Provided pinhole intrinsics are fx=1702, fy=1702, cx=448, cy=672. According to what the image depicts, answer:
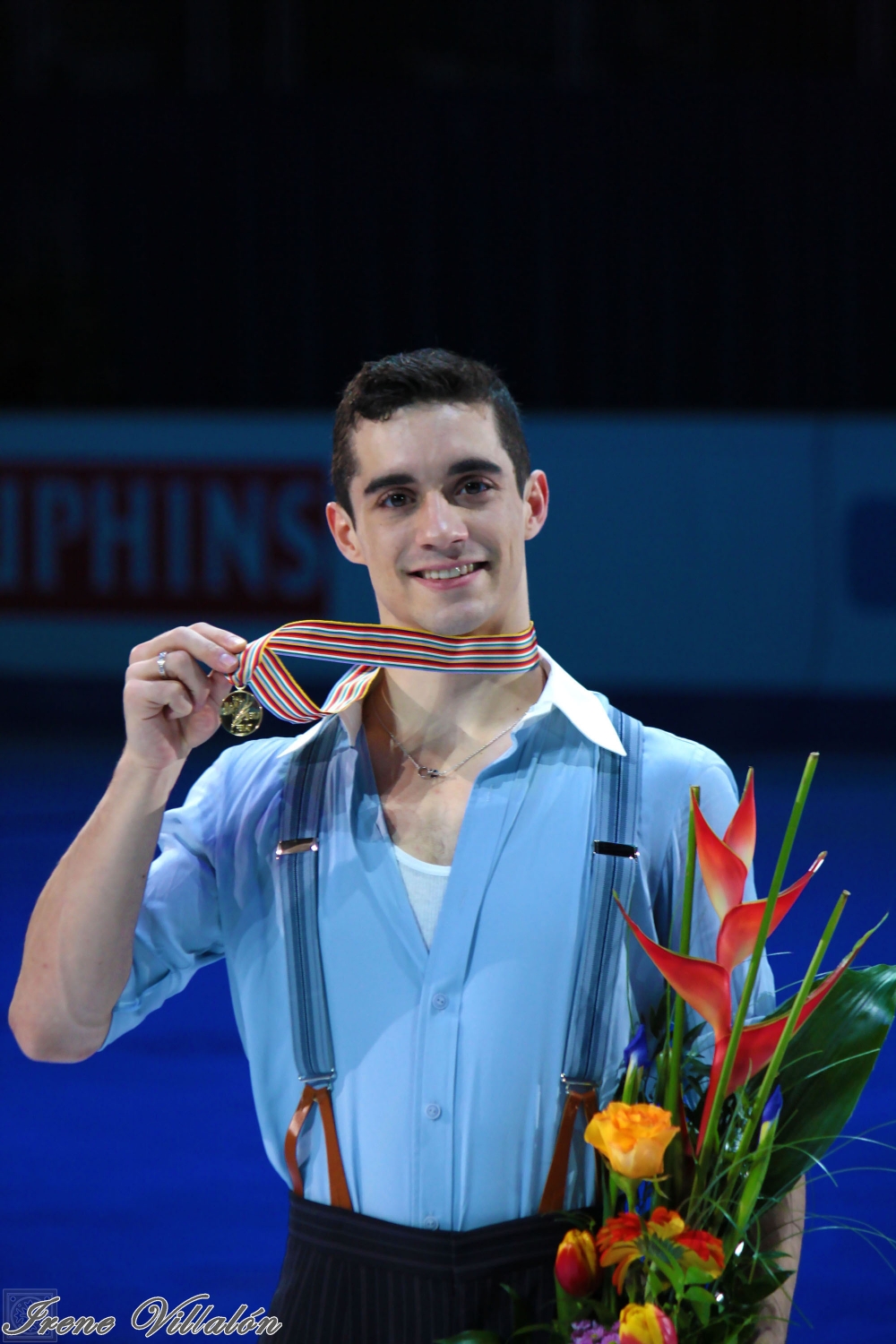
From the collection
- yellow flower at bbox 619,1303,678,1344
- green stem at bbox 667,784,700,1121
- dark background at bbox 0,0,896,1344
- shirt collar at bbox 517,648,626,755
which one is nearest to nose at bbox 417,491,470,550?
shirt collar at bbox 517,648,626,755

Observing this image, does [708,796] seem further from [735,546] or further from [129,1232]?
[735,546]

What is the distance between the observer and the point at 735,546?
9531 millimetres

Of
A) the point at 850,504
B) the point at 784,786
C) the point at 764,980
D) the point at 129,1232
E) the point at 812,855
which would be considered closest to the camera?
the point at 764,980

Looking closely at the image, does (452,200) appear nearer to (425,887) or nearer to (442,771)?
(442,771)

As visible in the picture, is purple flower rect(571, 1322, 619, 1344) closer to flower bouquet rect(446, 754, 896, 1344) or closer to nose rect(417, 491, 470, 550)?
flower bouquet rect(446, 754, 896, 1344)

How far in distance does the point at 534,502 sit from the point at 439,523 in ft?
0.78

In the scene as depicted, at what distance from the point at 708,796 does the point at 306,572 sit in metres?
8.09

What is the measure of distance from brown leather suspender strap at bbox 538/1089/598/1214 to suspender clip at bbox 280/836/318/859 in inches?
15.7

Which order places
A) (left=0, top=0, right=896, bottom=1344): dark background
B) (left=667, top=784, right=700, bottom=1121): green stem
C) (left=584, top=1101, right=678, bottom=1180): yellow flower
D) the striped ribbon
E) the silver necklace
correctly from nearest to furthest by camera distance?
(left=584, top=1101, right=678, bottom=1180): yellow flower, (left=667, top=784, right=700, bottom=1121): green stem, the striped ribbon, the silver necklace, (left=0, top=0, right=896, bottom=1344): dark background

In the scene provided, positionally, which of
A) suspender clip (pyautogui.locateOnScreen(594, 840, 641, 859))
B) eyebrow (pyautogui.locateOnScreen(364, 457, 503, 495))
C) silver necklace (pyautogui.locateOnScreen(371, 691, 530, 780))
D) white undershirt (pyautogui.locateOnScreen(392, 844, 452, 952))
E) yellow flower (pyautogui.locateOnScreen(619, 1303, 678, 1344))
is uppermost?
eyebrow (pyautogui.locateOnScreen(364, 457, 503, 495))

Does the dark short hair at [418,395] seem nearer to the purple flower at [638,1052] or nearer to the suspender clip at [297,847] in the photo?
the suspender clip at [297,847]

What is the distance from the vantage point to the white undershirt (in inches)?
75.8

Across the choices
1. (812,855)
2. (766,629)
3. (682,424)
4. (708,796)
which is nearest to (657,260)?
(682,424)

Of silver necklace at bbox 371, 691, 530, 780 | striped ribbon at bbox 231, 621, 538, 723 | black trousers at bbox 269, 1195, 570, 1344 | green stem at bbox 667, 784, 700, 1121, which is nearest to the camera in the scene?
green stem at bbox 667, 784, 700, 1121
